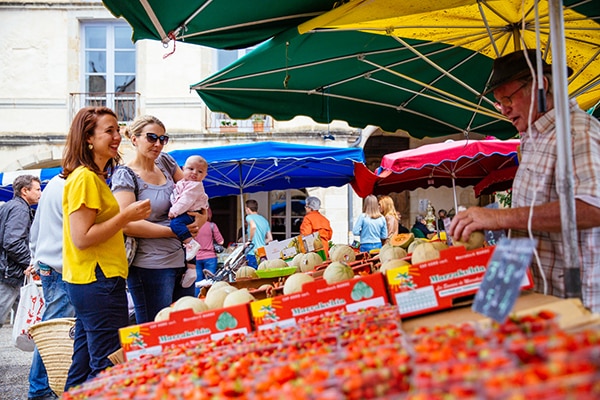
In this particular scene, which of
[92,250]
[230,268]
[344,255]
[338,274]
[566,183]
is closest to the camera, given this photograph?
[566,183]

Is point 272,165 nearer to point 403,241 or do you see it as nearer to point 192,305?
point 403,241

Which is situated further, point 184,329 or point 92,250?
point 92,250

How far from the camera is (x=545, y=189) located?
6.81 feet

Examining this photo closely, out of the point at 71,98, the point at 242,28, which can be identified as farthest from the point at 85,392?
the point at 71,98

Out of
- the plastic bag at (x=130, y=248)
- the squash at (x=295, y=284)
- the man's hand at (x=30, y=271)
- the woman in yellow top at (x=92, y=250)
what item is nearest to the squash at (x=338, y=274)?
the squash at (x=295, y=284)

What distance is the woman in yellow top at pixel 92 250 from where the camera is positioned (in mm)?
2576

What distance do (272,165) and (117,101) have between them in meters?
7.01

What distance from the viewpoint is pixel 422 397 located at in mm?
895

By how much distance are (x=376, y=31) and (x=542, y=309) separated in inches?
94.8

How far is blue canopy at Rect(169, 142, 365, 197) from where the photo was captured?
20.2 feet

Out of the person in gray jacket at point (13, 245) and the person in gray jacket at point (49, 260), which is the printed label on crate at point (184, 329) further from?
the person in gray jacket at point (13, 245)

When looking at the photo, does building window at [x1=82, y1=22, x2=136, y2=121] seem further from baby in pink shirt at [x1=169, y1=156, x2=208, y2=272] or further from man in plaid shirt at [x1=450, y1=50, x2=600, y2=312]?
man in plaid shirt at [x1=450, y1=50, x2=600, y2=312]

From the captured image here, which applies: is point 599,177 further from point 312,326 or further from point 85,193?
point 85,193

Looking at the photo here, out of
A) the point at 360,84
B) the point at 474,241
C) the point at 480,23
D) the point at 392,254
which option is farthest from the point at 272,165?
the point at 474,241
